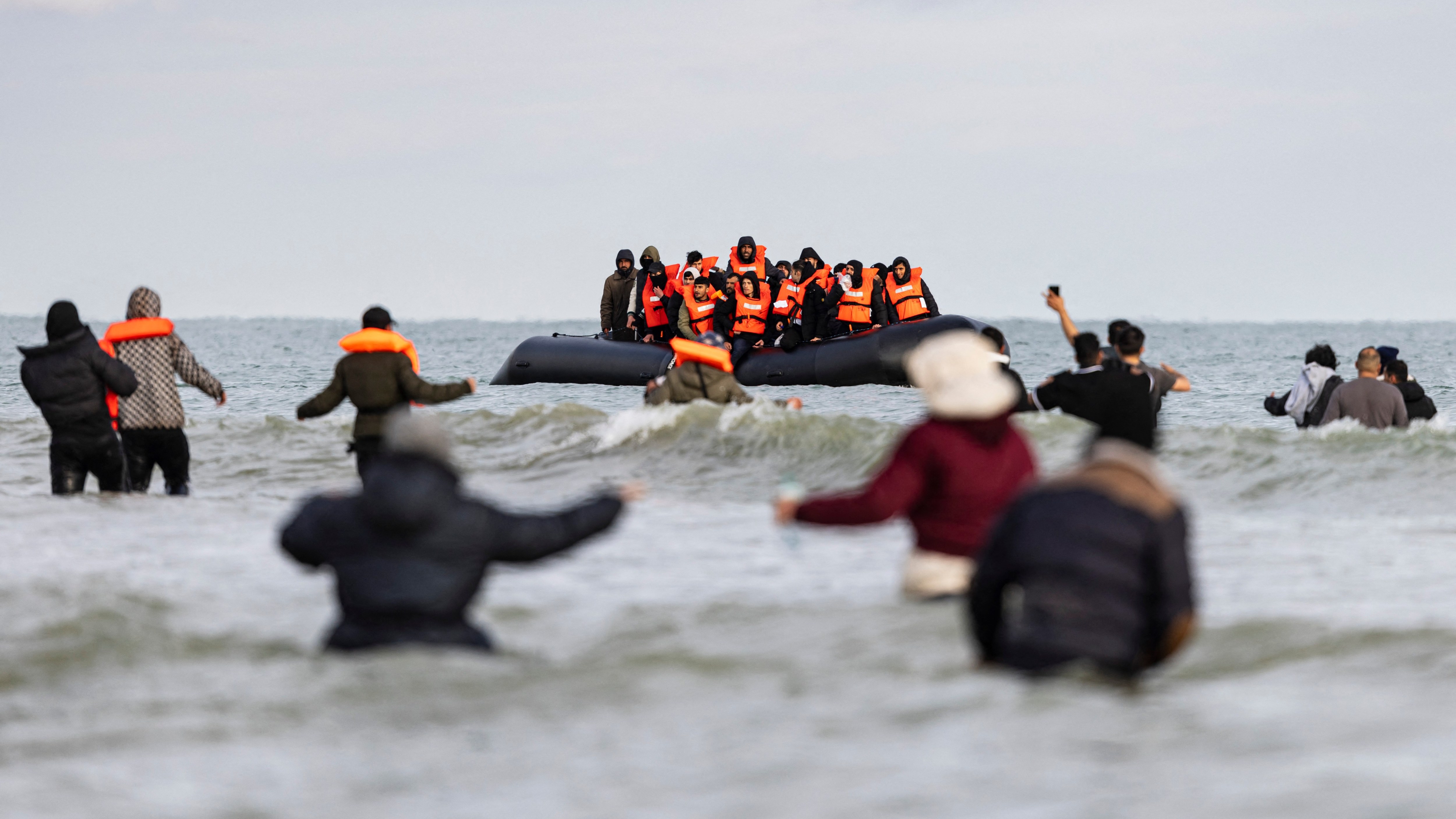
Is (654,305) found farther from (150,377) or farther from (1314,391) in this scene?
(150,377)

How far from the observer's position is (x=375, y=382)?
816 centimetres

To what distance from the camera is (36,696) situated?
182 inches

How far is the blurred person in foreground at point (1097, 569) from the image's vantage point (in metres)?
3.46

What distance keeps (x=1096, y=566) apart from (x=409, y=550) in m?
1.84

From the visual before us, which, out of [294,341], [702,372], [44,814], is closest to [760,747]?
[44,814]

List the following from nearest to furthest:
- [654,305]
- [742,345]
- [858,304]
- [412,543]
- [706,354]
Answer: [412,543] < [706,354] < [742,345] < [654,305] < [858,304]

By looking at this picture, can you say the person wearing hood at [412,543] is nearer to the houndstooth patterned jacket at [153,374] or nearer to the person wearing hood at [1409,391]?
the houndstooth patterned jacket at [153,374]

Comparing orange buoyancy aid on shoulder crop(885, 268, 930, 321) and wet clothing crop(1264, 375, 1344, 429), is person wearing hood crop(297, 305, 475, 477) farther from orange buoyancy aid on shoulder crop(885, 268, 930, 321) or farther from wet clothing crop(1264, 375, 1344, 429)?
orange buoyancy aid on shoulder crop(885, 268, 930, 321)

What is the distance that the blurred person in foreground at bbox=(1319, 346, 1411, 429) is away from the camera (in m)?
10.1

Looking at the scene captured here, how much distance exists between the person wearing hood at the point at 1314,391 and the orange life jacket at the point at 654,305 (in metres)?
9.07

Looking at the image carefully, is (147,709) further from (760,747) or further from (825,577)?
(825,577)

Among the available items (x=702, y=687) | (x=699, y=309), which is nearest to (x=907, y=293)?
(x=699, y=309)

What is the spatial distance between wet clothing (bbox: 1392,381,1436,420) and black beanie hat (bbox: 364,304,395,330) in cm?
705

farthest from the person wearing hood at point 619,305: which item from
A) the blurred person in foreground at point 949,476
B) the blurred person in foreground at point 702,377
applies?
the blurred person in foreground at point 949,476
